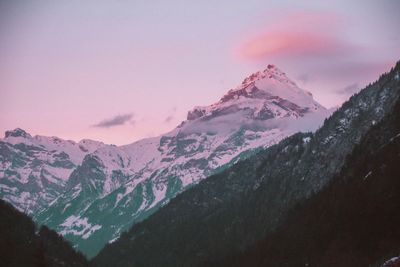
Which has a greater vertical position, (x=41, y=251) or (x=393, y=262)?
(x=41, y=251)

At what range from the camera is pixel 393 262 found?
628 ft

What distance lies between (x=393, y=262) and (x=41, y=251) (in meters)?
76.9

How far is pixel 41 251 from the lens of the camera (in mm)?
191750
